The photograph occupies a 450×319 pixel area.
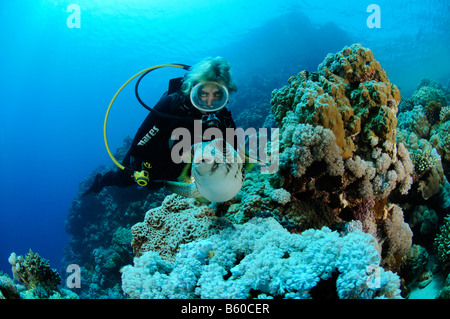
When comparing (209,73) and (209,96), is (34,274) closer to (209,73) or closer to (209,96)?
(209,96)

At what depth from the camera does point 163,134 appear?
138 inches

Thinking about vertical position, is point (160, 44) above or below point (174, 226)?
above

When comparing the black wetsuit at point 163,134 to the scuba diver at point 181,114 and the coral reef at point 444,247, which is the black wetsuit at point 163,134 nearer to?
the scuba diver at point 181,114

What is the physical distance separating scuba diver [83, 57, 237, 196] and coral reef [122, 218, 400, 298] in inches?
52.4

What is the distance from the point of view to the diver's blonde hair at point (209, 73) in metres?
2.85

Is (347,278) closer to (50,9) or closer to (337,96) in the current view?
(337,96)

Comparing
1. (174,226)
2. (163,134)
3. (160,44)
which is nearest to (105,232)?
(163,134)

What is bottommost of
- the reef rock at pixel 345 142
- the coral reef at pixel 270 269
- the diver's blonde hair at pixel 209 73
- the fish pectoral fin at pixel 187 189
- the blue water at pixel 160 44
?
the coral reef at pixel 270 269

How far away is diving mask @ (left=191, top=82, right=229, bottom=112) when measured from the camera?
2.82 m

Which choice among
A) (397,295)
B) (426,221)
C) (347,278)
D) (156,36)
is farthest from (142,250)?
(156,36)

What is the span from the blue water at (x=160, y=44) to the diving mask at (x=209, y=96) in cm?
3049

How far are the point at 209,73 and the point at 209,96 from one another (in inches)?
11.6

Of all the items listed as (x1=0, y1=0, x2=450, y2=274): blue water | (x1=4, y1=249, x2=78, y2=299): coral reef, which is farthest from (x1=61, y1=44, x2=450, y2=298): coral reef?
(x1=0, y1=0, x2=450, y2=274): blue water

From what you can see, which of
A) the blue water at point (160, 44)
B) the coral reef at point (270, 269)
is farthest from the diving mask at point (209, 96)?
the blue water at point (160, 44)
